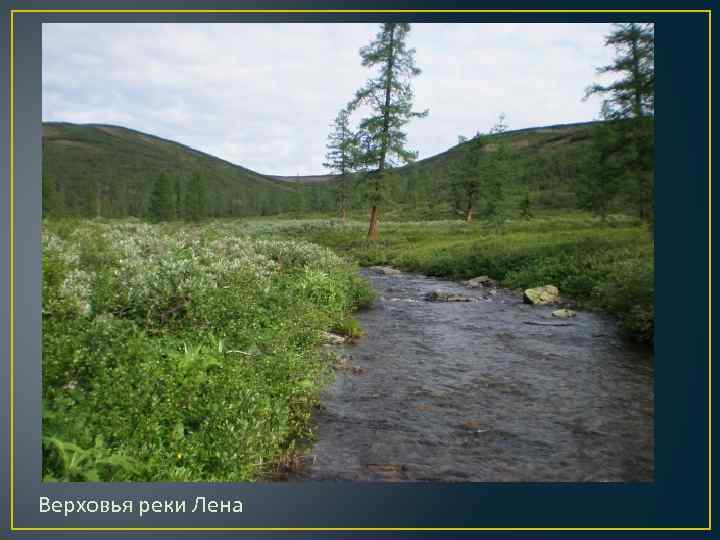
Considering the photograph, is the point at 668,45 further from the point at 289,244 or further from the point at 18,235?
the point at 289,244

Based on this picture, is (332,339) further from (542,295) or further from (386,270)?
(386,270)

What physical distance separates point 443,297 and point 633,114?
9.19 m

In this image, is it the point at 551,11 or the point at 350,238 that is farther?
the point at 350,238

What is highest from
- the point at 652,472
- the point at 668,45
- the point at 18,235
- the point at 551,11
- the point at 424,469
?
the point at 551,11

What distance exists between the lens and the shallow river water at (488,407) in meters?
5.83

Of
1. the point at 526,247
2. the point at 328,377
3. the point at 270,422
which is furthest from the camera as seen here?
the point at 526,247

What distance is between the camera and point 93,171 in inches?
6855

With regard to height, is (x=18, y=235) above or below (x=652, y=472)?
above

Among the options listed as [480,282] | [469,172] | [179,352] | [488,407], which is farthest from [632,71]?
[469,172]

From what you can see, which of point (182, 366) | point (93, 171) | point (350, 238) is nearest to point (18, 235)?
point (182, 366)

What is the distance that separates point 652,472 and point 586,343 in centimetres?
703

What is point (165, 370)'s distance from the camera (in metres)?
6.16

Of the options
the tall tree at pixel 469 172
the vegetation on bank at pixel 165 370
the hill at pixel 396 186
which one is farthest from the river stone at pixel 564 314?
the tall tree at pixel 469 172

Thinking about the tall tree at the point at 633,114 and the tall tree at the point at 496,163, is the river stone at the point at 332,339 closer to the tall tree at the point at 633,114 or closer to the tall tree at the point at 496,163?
the tall tree at the point at 633,114
